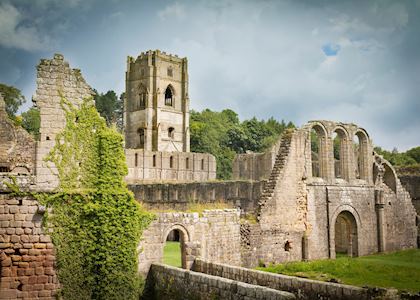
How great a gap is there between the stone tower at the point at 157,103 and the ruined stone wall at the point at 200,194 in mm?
31623

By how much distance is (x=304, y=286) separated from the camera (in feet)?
35.0

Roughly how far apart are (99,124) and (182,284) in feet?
15.1

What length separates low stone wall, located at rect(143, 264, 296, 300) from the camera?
10188 mm

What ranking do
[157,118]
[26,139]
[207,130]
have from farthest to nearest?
[207,130] < [157,118] < [26,139]

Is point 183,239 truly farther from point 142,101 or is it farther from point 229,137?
point 229,137

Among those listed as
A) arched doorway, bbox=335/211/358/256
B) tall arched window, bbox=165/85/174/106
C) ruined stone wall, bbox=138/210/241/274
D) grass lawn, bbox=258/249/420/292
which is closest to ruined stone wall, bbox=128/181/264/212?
arched doorway, bbox=335/211/358/256

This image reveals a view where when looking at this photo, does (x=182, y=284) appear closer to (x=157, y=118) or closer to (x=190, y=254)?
(x=190, y=254)

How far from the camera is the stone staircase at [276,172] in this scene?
19.1m

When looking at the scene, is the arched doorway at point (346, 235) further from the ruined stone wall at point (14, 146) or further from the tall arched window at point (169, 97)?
the tall arched window at point (169, 97)

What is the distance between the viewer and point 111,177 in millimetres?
12672

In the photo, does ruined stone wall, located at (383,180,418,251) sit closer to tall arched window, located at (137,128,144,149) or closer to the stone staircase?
the stone staircase

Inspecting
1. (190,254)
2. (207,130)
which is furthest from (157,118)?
(190,254)

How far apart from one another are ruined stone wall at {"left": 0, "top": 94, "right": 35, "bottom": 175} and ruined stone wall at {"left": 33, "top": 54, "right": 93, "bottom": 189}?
13.0 metres

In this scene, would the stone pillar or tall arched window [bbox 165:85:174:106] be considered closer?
the stone pillar
